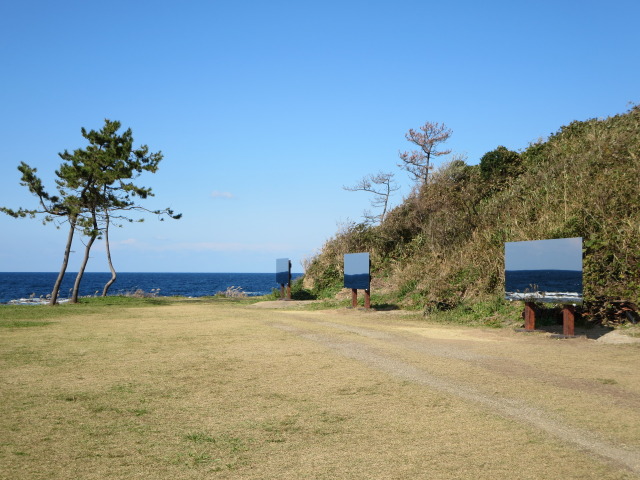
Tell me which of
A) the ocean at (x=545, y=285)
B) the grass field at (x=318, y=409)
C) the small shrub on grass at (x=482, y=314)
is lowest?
the grass field at (x=318, y=409)

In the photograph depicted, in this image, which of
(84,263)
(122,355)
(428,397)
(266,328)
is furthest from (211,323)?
(84,263)

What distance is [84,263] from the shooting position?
95.1ft

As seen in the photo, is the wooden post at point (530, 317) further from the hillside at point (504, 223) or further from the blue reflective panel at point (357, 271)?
the blue reflective panel at point (357, 271)

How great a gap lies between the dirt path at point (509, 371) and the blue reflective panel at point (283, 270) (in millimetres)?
12439

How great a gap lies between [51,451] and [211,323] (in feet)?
39.5

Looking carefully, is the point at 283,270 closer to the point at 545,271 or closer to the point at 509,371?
the point at 545,271

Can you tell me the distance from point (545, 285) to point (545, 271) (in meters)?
0.36

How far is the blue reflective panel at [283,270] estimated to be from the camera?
28.9 meters

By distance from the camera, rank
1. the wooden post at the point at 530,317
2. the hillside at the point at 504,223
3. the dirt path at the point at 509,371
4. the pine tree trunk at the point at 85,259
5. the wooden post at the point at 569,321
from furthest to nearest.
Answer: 1. the pine tree trunk at the point at 85,259
2. the hillside at the point at 504,223
3. the wooden post at the point at 530,317
4. the wooden post at the point at 569,321
5. the dirt path at the point at 509,371

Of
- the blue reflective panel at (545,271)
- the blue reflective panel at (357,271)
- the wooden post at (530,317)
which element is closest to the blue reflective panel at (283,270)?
the blue reflective panel at (357,271)

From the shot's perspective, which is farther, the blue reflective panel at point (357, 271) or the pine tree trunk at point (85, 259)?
the pine tree trunk at point (85, 259)

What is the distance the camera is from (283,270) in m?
29.4

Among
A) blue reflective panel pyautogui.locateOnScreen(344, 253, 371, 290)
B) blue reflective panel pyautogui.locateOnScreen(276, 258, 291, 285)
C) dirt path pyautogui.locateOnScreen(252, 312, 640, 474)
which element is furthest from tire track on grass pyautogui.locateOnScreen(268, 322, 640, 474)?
blue reflective panel pyautogui.locateOnScreen(276, 258, 291, 285)

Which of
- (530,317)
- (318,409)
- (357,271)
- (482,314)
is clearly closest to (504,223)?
(357,271)
